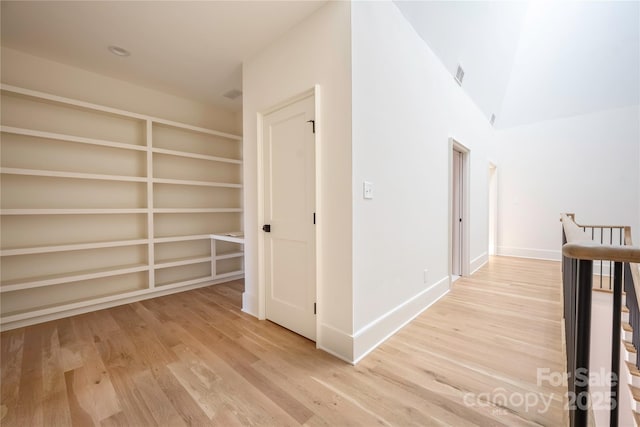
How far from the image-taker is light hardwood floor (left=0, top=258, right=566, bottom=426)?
140 centimetres

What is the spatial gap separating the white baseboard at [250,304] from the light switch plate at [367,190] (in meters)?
1.57

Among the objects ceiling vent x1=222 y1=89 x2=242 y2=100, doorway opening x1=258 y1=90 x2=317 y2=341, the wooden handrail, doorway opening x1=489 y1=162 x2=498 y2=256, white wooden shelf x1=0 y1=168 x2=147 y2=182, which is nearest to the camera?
the wooden handrail

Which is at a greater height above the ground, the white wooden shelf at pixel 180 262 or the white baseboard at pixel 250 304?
the white wooden shelf at pixel 180 262

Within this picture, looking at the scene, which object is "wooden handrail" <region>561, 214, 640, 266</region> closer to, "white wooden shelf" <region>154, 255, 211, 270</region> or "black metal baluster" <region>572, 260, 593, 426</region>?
"black metal baluster" <region>572, 260, 593, 426</region>

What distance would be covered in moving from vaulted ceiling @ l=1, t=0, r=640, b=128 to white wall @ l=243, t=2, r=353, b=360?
225 millimetres

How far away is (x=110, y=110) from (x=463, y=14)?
13.2 feet

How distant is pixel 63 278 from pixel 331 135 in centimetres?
305

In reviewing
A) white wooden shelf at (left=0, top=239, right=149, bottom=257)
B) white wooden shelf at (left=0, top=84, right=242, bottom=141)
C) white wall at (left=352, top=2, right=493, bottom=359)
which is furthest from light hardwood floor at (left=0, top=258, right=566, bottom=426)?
white wooden shelf at (left=0, top=84, right=242, bottom=141)

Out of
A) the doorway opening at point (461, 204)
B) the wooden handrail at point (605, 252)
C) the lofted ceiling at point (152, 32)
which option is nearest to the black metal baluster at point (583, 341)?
the wooden handrail at point (605, 252)

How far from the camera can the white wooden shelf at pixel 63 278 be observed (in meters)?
2.42

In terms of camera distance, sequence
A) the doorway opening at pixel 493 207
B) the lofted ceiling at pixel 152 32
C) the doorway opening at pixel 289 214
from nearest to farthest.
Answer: the lofted ceiling at pixel 152 32 → the doorway opening at pixel 289 214 → the doorway opening at pixel 493 207

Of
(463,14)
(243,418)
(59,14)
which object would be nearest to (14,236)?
(59,14)

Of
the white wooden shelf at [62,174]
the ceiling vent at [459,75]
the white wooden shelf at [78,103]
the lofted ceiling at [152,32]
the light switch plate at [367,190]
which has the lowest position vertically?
the light switch plate at [367,190]

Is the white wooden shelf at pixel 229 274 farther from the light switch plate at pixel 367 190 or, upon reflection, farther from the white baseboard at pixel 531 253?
the white baseboard at pixel 531 253
